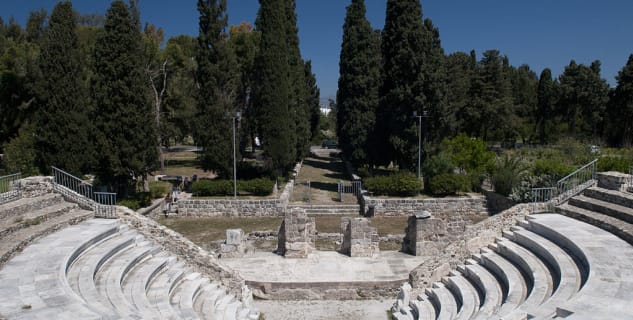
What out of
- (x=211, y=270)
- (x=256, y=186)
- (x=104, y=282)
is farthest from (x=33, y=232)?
(x=256, y=186)

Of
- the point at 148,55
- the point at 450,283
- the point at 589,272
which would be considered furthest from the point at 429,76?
the point at 148,55

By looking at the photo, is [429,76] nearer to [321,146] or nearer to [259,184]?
[259,184]

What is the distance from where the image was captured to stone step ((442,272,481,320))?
986cm

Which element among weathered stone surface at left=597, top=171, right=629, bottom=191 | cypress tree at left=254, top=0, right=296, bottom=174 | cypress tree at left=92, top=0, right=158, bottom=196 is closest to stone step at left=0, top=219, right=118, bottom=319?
cypress tree at left=92, top=0, right=158, bottom=196

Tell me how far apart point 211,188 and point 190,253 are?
11.8 m

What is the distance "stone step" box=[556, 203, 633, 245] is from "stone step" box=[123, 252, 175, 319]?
1095cm

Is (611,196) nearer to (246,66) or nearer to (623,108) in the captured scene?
(246,66)

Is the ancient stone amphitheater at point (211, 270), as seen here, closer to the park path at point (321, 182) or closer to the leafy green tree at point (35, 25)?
the park path at point (321, 182)

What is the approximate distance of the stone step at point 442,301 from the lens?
1028 centimetres

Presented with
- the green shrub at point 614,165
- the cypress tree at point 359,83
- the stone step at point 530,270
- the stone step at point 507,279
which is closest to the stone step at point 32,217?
the stone step at point 507,279

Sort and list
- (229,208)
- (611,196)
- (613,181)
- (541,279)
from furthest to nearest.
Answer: (229,208), (613,181), (611,196), (541,279)

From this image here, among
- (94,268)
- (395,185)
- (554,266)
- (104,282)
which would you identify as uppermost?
(395,185)

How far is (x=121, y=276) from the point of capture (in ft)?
34.2

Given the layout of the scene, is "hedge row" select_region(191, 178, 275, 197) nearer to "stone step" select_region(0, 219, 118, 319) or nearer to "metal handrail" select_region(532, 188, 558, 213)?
"stone step" select_region(0, 219, 118, 319)
